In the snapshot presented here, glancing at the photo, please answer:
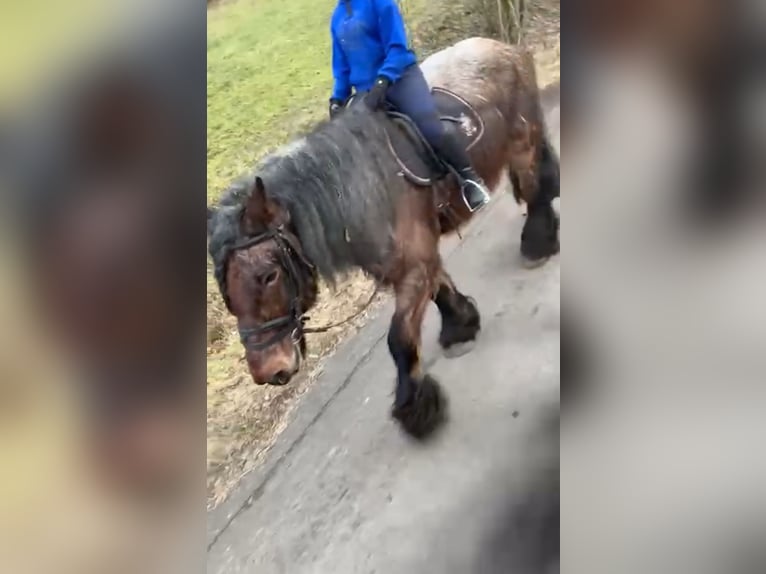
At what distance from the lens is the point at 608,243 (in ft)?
4.62

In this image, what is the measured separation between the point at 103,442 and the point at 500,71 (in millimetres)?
1029

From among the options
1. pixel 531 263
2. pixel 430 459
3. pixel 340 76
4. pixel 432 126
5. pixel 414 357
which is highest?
pixel 340 76

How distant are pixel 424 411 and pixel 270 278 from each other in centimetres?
40

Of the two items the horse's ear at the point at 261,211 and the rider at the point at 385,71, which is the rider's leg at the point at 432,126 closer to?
the rider at the point at 385,71

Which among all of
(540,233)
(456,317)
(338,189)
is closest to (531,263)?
(540,233)

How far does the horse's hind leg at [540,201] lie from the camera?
145cm

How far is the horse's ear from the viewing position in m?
1.39

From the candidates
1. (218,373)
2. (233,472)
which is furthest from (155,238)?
(233,472)

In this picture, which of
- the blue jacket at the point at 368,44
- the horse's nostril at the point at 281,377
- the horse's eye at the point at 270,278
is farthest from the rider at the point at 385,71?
the horse's nostril at the point at 281,377

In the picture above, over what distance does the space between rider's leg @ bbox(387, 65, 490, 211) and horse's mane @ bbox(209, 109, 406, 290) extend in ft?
0.22

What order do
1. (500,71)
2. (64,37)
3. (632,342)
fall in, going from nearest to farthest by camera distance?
1. (64,37)
2. (632,342)
3. (500,71)

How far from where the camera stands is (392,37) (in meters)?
1.43

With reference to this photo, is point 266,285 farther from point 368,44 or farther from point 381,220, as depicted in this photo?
point 368,44

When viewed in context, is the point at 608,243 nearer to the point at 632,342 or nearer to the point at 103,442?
the point at 632,342
